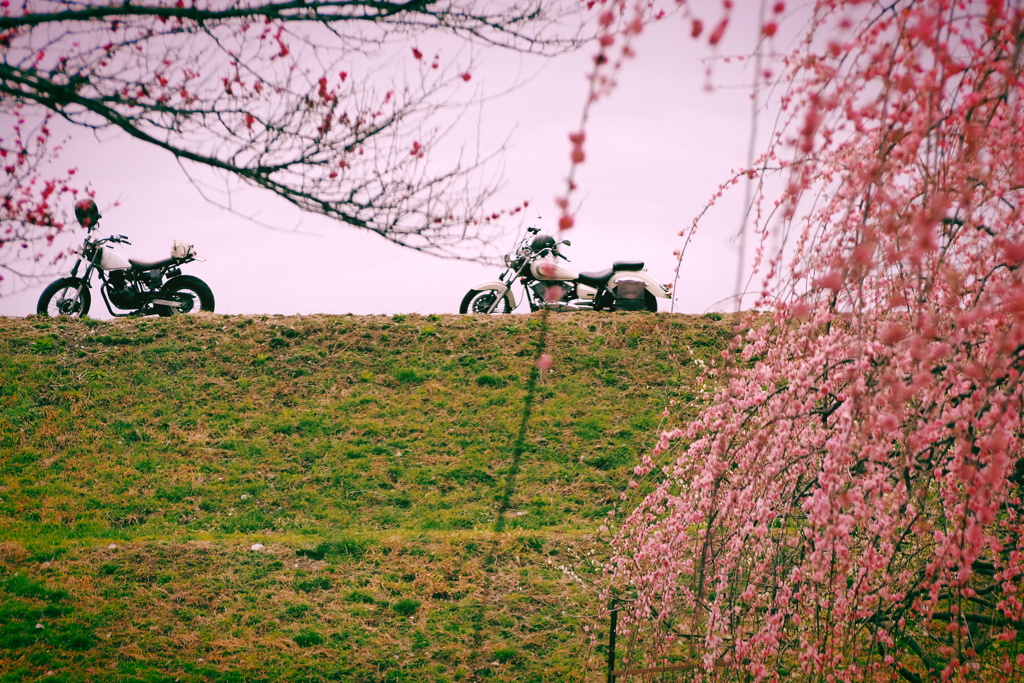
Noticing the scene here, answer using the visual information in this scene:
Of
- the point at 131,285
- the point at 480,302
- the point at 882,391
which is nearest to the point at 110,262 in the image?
the point at 131,285

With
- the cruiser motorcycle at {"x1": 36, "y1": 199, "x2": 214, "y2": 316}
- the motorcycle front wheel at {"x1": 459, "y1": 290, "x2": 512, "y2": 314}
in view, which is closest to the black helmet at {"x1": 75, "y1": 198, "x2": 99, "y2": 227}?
the cruiser motorcycle at {"x1": 36, "y1": 199, "x2": 214, "y2": 316}

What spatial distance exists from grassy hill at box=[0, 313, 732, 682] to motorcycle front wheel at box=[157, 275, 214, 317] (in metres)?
0.61

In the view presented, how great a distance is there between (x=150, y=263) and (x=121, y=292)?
72 cm

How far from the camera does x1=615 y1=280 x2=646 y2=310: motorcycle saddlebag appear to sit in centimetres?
1052

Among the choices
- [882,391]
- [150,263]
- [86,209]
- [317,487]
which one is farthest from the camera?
[150,263]

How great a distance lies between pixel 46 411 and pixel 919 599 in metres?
9.50

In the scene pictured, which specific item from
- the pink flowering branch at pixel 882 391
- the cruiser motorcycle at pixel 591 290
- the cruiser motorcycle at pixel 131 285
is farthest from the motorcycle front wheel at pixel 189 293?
the pink flowering branch at pixel 882 391

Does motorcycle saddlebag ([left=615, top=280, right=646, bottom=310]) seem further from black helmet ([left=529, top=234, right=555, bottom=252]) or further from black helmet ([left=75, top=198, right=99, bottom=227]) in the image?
black helmet ([left=75, top=198, right=99, bottom=227])

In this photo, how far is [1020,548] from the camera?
3156 mm

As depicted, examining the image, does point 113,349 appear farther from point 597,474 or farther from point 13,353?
point 597,474

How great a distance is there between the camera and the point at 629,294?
1056cm

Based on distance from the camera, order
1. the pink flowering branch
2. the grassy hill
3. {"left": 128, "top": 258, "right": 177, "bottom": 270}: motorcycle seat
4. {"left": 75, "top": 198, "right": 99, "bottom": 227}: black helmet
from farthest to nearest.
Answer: {"left": 128, "top": 258, "right": 177, "bottom": 270}: motorcycle seat
{"left": 75, "top": 198, "right": 99, "bottom": 227}: black helmet
the grassy hill
the pink flowering branch

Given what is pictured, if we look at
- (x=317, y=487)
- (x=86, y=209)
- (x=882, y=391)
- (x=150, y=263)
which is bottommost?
(x=317, y=487)

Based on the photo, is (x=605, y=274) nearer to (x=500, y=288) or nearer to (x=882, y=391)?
(x=500, y=288)
